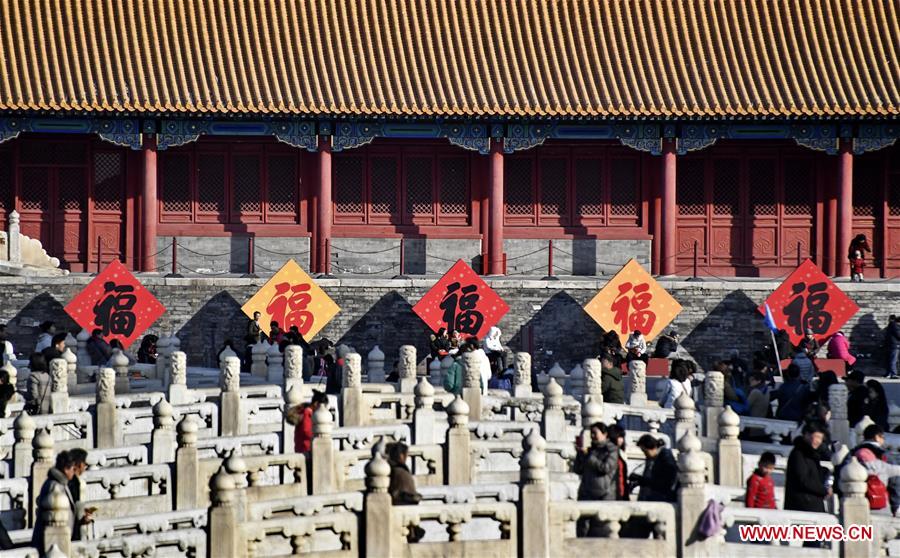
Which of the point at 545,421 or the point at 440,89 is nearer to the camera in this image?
the point at 545,421

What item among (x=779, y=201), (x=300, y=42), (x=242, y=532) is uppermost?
(x=300, y=42)

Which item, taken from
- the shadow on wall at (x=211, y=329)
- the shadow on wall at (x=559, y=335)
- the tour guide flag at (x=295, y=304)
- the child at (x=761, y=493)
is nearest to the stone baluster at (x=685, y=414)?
the child at (x=761, y=493)

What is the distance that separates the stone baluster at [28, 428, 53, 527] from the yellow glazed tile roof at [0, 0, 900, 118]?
16.7m

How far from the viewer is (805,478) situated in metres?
16.2

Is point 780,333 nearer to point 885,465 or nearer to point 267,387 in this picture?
point 267,387

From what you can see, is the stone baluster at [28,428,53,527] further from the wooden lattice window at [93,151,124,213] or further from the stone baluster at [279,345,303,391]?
the wooden lattice window at [93,151,124,213]

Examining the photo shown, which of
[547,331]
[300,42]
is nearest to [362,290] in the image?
[547,331]

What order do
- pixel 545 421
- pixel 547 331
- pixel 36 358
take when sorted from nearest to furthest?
pixel 545 421 → pixel 36 358 → pixel 547 331

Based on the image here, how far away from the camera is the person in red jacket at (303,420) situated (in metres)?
18.8

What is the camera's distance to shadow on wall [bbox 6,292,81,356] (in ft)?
101

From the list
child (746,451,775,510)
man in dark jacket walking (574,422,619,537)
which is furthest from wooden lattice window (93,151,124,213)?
child (746,451,775,510)

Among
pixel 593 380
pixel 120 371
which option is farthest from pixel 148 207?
pixel 593 380

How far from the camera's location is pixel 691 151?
34.8 m

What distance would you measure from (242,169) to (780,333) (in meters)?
10.7
